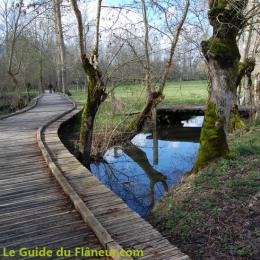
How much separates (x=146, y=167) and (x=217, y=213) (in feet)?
18.4

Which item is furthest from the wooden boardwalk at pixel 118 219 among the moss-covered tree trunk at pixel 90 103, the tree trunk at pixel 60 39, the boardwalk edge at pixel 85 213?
the tree trunk at pixel 60 39

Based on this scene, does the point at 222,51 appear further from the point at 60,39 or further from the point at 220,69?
the point at 60,39

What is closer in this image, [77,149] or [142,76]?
[77,149]

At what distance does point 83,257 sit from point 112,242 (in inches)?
12.0

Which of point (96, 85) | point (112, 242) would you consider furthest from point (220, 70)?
point (112, 242)

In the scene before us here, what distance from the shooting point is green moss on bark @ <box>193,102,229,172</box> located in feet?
23.1

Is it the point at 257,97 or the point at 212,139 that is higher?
the point at 257,97

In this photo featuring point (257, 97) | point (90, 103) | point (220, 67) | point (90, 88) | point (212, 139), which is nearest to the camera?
point (220, 67)

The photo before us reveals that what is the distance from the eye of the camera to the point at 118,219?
13.1ft

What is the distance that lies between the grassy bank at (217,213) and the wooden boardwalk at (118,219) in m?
0.79

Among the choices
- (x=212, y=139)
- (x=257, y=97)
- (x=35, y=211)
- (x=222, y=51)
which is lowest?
(x=35, y=211)

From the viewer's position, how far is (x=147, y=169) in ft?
33.3

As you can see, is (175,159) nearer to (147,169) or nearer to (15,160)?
(147,169)

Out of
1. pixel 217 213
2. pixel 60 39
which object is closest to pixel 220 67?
pixel 217 213
